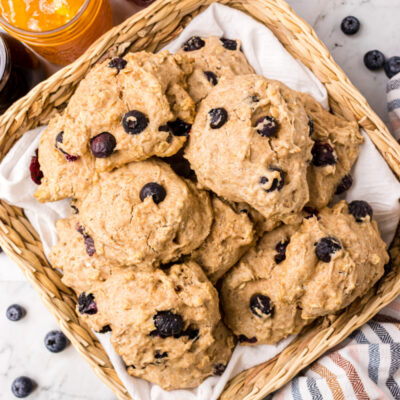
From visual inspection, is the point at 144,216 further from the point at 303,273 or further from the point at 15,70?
the point at 15,70

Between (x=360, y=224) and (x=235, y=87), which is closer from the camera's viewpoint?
(x=235, y=87)

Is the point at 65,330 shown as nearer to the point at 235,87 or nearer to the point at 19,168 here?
the point at 19,168

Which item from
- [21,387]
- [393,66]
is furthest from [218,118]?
[21,387]

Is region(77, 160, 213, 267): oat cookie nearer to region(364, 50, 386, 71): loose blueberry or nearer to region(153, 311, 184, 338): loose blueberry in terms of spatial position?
region(153, 311, 184, 338): loose blueberry

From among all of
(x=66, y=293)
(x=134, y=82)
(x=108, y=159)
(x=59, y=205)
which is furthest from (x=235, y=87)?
(x=66, y=293)

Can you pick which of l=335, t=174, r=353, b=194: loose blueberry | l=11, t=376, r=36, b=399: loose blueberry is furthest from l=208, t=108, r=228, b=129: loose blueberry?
l=11, t=376, r=36, b=399: loose blueberry
